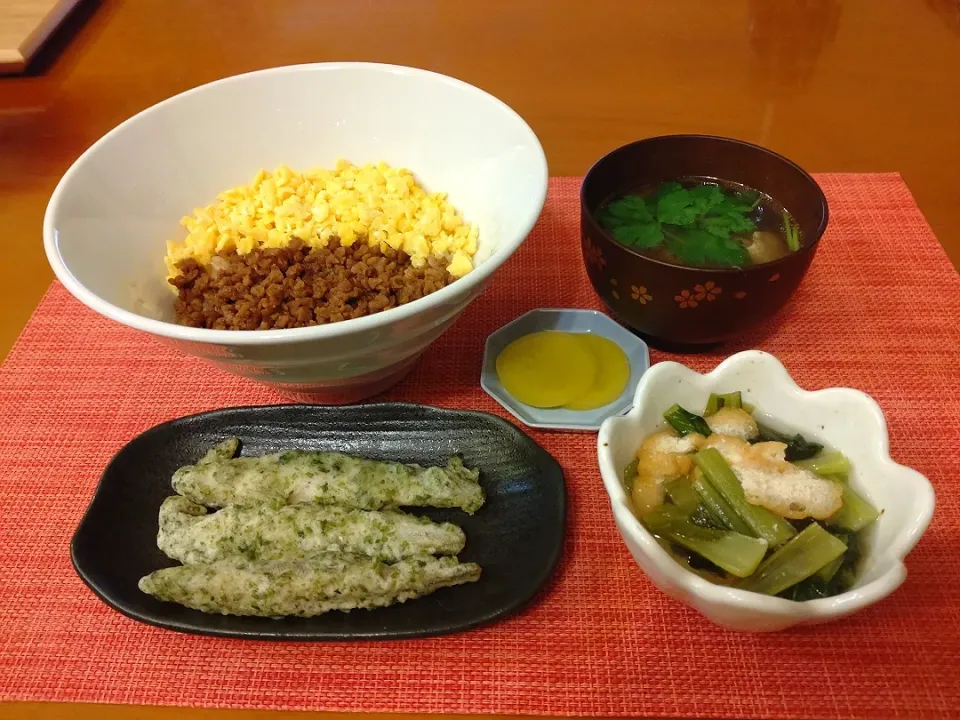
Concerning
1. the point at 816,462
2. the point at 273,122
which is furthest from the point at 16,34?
the point at 816,462

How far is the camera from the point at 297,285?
3.93 feet

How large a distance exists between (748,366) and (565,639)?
1.61 ft

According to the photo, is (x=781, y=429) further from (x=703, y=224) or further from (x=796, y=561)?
(x=703, y=224)

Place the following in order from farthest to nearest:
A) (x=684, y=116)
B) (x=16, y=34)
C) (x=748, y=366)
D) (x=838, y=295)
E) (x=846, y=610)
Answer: (x=16, y=34)
(x=684, y=116)
(x=838, y=295)
(x=748, y=366)
(x=846, y=610)

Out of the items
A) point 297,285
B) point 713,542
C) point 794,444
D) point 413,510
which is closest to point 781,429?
point 794,444

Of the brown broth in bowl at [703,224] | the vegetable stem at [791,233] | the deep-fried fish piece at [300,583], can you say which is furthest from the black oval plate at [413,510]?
the vegetable stem at [791,233]

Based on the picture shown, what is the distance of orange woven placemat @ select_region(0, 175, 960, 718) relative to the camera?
0.87 metres

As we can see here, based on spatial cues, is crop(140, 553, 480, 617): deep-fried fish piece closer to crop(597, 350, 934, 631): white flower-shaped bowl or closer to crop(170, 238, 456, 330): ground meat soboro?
crop(597, 350, 934, 631): white flower-shaped bowl

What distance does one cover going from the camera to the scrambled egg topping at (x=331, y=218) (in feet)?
4.26

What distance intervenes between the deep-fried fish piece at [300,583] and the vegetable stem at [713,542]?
0.90ft

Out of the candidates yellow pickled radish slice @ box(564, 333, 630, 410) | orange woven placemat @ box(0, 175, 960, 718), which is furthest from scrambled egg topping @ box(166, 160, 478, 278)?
yellow pickled radish slice @ box(564, 333, 630, 410)

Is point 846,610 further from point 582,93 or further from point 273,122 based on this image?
point 582,93

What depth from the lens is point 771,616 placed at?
2.51 feet

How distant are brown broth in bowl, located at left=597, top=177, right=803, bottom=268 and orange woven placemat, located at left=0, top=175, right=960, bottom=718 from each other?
20cm
